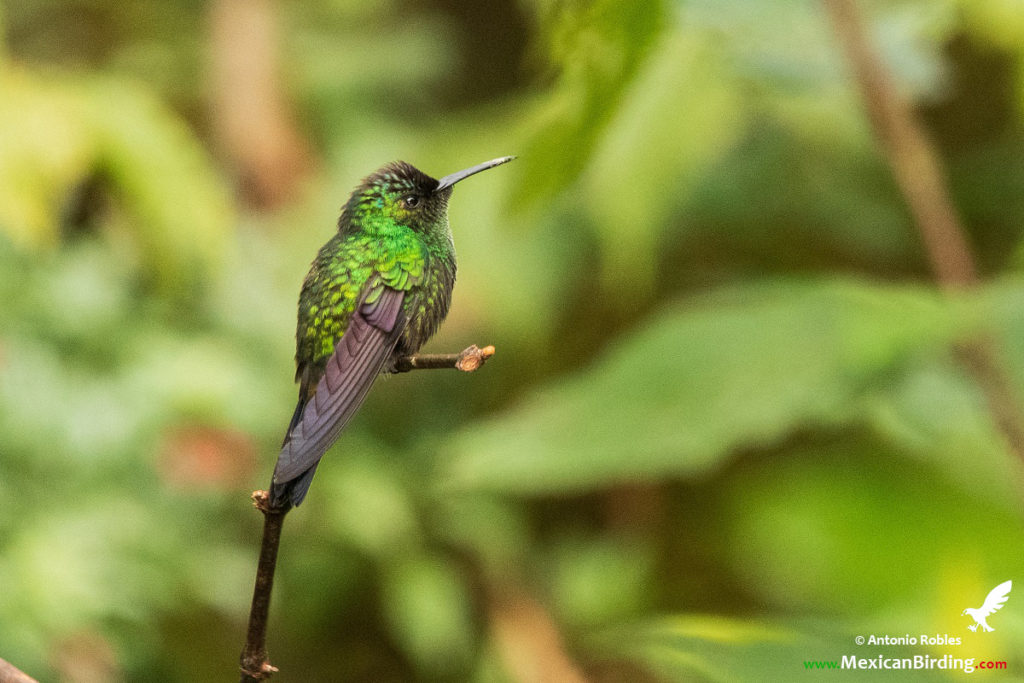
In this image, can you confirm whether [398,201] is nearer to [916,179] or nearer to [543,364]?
[916,179]

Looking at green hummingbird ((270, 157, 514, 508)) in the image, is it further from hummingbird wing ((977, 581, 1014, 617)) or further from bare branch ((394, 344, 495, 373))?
hummingbird wing ((977, 581, 1014, 617))

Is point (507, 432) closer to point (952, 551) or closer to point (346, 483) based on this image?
point (346, 483)

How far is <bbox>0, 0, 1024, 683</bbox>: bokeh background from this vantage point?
5.00 feet

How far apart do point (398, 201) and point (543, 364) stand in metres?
2.90

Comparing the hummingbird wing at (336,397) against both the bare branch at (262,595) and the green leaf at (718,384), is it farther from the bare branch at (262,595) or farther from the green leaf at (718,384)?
the green leaf at (718,384)

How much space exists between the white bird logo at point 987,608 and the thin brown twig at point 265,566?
3.03ft

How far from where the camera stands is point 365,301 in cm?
52

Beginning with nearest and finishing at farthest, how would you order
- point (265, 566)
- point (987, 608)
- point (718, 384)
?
1. point (265, 566)
2. point (987, 608)
3. point (718, 384)

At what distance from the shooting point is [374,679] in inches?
120

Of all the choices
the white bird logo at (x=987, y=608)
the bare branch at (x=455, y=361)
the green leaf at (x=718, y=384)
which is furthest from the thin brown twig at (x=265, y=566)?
the green leaf at (x=718, y=384)

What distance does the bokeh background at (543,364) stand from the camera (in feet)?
5.00

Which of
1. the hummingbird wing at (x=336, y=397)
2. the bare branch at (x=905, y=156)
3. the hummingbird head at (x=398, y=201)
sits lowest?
the hummingbird wing at (x=336, y=397)

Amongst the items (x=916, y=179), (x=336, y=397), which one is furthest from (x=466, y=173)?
(x=916, y=179)

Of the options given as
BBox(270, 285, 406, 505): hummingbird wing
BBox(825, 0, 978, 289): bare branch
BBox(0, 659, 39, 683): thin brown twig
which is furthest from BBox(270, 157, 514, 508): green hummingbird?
BBox(825, 0, 978, 289): bare branch
